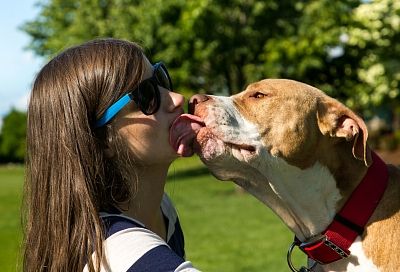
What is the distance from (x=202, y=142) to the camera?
354 centimetres

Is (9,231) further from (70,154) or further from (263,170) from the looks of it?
(70,154)

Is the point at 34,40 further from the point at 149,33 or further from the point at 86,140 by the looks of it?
the point at 86,140

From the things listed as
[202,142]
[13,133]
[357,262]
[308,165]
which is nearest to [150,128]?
[202,142]

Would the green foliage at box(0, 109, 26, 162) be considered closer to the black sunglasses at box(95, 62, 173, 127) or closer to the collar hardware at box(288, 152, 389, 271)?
the black sunglasses at box(95, 62, 173, 127)

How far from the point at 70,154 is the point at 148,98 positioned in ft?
1.52

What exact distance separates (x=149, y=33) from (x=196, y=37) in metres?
2.95

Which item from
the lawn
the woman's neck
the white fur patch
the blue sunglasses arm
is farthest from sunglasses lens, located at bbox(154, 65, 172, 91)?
the white fur patch

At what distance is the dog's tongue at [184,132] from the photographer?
3.42 metres

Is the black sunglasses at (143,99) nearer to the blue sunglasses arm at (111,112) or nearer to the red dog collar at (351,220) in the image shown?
the blue sunglasses arm at (111,112)

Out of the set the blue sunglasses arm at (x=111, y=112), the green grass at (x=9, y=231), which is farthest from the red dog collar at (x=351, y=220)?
the green grass at (x=9, y=231)

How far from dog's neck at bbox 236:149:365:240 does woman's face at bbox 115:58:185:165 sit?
0.51 meters

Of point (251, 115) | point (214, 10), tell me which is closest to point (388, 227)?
point (251, 115)

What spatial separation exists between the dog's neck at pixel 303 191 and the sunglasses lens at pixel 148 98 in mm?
625

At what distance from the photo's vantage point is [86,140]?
123 inches
